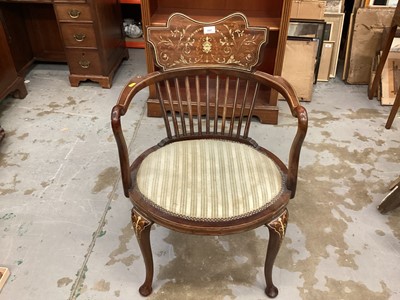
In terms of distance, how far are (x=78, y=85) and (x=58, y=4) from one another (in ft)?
2.02

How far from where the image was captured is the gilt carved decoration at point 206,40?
57.1 inches

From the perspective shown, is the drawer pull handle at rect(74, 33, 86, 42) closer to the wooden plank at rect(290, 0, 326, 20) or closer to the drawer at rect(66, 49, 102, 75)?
the drawer at rect(66, 49, 102, 75)

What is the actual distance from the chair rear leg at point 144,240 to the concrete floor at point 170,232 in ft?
0.15

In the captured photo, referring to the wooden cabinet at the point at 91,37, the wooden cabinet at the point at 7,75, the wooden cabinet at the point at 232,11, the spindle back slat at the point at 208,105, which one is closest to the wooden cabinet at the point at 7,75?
the wooden cabinet at the point at 7,75

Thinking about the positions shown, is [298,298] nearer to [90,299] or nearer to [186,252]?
[186,252]

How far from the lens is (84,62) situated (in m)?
2.77

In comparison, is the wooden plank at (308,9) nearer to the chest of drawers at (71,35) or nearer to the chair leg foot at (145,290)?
the chest of drawers at (71,35)

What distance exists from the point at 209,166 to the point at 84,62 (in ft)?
5.85

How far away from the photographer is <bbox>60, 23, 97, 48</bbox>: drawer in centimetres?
259

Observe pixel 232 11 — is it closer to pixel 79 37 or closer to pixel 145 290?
pixel 79 37

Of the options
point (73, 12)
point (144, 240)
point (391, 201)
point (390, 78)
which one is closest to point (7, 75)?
point (73, 12)

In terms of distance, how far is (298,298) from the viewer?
147 cm

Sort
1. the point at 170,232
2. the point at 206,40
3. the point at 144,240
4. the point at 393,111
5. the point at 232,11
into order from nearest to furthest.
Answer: the point at 144,240 → the point at 206,40 → the point at 170,232 → the point at 393,111 → the point at 232,11

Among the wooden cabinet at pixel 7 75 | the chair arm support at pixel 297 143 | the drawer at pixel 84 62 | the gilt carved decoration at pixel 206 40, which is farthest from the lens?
the drawer at pixel 84 62
